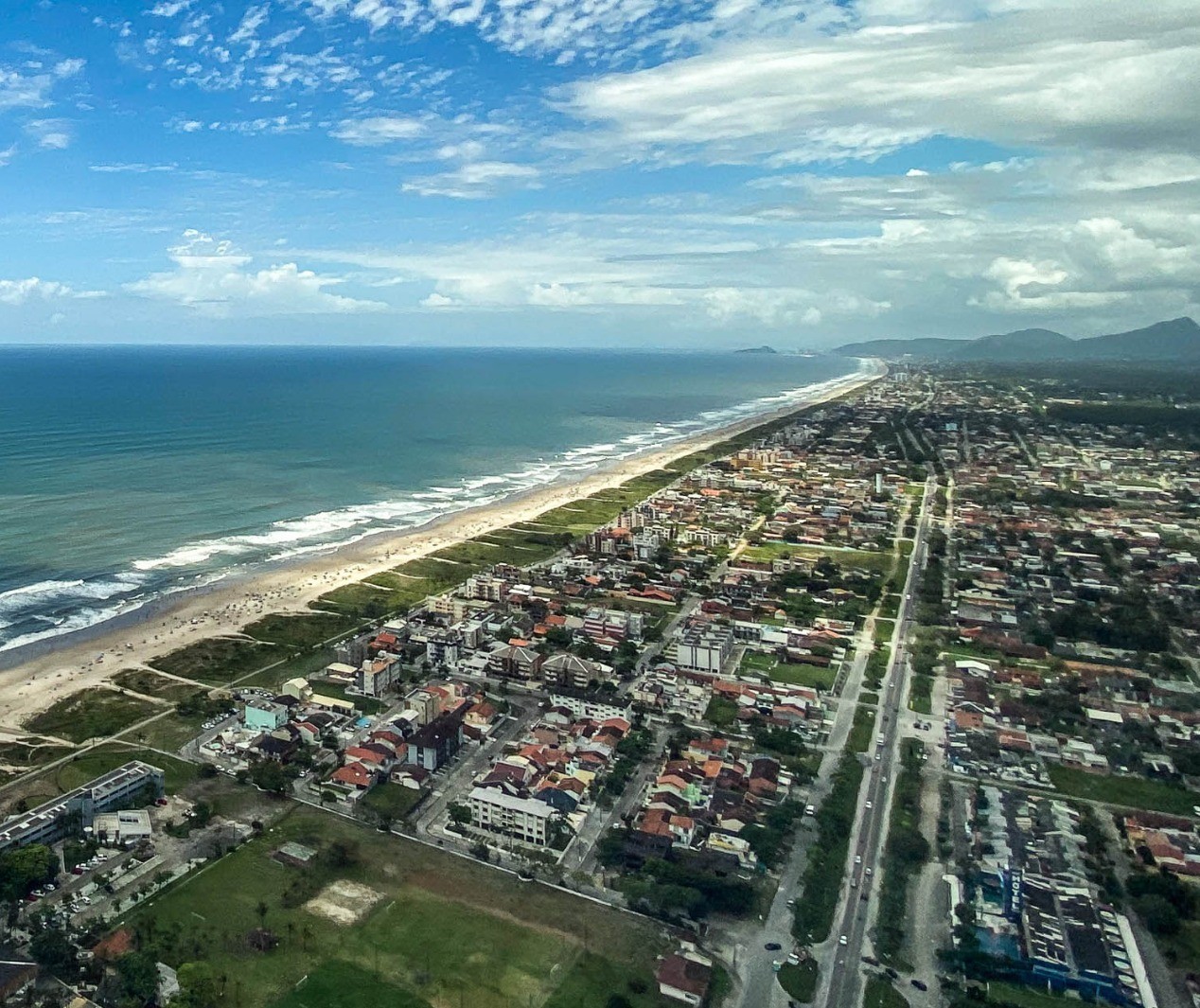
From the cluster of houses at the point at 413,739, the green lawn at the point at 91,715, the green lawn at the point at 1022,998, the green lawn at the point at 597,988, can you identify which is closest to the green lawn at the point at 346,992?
the green lawn at the point at 597,988

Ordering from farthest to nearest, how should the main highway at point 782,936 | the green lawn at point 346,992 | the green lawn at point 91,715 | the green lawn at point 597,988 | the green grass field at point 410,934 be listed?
1. the green lawn at point 91,715
2. the green grass field at point 410,934
3. the main highway at point 782,936
4. the green lawn at point 597,988
5. the green lawn at point 346,992


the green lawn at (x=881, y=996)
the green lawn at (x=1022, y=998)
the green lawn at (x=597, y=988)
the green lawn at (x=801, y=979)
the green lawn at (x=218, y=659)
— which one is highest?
the green lawn at (x=218, y=659)

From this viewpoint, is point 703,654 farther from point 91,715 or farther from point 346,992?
point 91,715

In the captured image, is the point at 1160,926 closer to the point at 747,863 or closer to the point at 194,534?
the point at 747,863

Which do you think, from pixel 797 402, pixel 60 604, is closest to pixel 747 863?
pixel 60 604

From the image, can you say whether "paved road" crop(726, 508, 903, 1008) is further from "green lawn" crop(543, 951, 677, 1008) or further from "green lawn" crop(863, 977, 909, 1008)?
"green lawn" crop(543, 951, 677, 1008)

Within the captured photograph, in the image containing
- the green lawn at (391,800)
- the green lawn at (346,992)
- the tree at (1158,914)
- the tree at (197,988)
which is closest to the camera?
the tree at (197,988)

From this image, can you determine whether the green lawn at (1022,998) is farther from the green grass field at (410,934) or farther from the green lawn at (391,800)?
the green lawn at (391,800)
